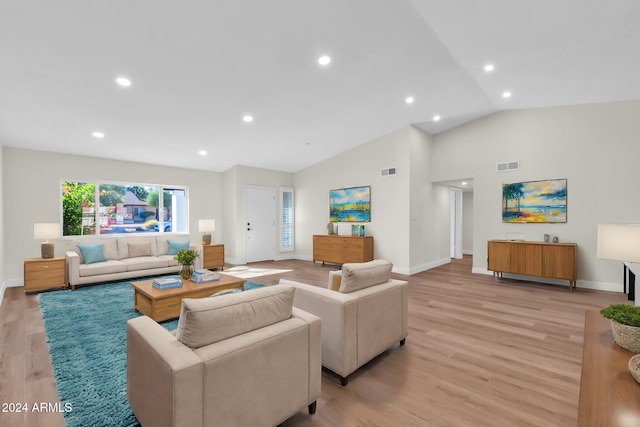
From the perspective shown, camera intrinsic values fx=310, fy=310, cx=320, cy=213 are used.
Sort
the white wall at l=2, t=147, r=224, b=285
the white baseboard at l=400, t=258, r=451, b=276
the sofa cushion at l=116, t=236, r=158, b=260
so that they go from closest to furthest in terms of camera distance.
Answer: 1. the white wall at l=2, t=147, r=224, b=285
2. the sofa cushion at l=116, t=236, r=158, b=260
3. the white baseboard at l=400, t=258, r=451, b=276

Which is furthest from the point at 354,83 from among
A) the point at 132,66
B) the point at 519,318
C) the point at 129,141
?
the point at 129,141

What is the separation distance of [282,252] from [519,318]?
20.1 feet

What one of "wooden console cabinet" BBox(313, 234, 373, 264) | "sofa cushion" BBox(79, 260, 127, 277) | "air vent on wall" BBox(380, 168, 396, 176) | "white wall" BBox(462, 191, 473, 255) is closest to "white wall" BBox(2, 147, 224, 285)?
"sofa cushion" BBox(79, 260, 127, 277)

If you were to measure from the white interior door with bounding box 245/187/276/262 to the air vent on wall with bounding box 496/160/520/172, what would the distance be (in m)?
5.47

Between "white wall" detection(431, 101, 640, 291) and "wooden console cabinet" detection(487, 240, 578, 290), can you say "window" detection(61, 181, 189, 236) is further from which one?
"wooden console cabinet" detection(487, 240, 578, 290)

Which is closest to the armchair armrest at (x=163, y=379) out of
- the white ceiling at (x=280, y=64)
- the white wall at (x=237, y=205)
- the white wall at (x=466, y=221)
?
the white ceiling at (x=280, y=64)

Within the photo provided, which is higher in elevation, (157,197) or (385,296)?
(157,197)

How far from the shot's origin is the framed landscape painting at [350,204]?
733 cm

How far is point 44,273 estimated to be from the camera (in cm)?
510

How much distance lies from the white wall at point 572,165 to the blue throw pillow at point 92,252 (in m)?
7.45

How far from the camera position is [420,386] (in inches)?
90.3

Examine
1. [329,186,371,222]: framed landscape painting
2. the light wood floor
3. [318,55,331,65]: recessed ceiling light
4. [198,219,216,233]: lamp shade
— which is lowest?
the light wood floor

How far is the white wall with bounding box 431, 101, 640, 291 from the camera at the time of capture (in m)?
5.06

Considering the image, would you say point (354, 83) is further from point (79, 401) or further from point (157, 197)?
point (157, 197)
